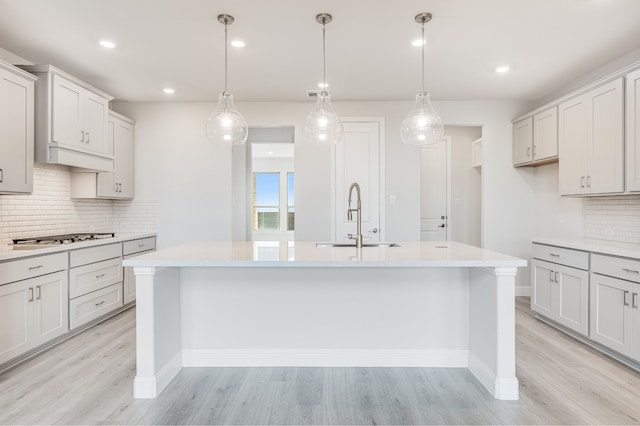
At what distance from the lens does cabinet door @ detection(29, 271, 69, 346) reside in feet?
10.0

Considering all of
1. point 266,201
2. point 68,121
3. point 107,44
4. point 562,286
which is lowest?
point 562,286

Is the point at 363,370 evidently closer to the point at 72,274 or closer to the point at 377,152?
the point at 72,274

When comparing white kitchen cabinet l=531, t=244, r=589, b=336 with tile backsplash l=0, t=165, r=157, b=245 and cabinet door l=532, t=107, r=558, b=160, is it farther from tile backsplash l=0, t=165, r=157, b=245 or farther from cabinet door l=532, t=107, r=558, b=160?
tile backsplash l=0, t=165, r=157, b=245

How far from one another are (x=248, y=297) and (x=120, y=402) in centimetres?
97

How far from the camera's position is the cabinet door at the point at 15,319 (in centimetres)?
273

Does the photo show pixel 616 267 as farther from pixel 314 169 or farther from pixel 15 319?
pixel 15 319

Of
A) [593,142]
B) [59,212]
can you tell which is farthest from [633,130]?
[59,212]

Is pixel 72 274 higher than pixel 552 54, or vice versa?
pixel 552 54

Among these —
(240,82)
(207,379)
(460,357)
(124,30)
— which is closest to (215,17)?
(124,30)

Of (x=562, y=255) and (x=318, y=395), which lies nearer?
(x=318, y=395)

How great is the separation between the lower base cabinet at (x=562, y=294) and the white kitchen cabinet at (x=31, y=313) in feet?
14.7

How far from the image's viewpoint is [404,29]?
3021 mm

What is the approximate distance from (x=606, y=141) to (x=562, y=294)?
142 centimetres

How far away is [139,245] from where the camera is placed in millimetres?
4684
